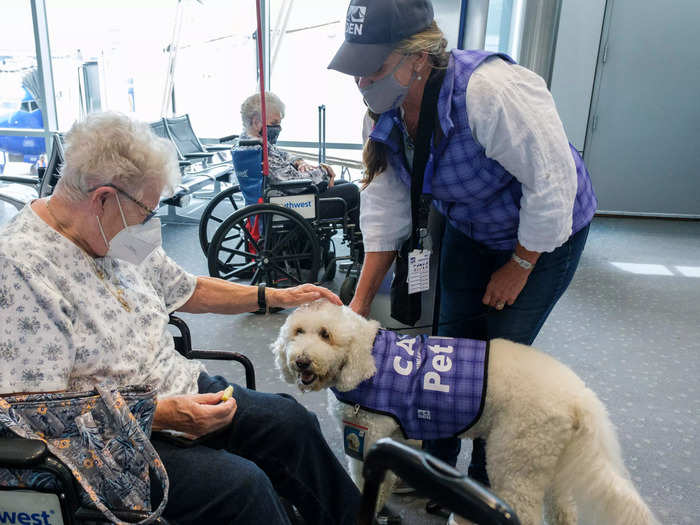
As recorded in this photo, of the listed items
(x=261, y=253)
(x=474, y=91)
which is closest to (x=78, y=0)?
(x=261, y=253)

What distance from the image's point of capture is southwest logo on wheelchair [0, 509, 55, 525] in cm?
83

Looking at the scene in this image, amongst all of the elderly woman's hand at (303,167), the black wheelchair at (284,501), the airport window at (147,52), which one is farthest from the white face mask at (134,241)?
the airport window at (147,52)

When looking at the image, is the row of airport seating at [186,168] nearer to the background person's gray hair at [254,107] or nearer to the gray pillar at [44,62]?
the background person's gray hair at [254,107]

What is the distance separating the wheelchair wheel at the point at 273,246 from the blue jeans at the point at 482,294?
162cm

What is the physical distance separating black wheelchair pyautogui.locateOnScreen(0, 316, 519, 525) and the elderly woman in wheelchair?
5.52ft

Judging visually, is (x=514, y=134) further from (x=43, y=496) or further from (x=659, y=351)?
(x=659, y=351)

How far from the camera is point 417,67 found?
1128mm

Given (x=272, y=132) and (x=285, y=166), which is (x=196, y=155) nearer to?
(x=272, y=132)

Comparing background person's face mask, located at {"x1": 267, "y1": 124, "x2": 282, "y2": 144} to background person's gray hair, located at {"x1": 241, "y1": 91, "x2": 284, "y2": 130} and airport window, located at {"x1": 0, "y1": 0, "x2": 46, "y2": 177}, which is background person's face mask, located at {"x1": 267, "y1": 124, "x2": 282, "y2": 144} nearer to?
background person's gray hair, located at {"x1": 241, "y1": 91, "x2": 284, "y2": 130}

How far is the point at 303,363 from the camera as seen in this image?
1.21m

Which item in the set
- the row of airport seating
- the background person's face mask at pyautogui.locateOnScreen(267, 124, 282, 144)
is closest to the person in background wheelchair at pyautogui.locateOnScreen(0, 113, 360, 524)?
the background person's face mask at pyautogui.locateOnScreen(267, 124, 282, 144)

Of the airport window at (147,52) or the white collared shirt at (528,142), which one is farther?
the airport window at (147,52)

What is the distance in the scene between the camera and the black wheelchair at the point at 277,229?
116 inches

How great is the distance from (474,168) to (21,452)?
940 millimetres
